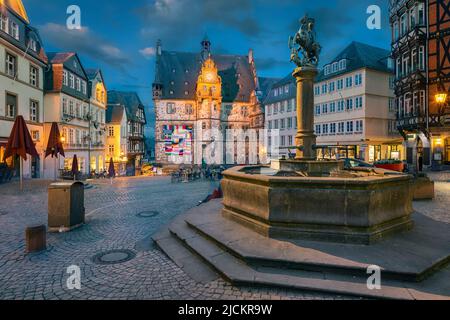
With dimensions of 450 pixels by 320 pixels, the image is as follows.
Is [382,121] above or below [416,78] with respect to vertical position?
below

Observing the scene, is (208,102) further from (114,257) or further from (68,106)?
(114,257)

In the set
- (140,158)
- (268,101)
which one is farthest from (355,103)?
(140,158)

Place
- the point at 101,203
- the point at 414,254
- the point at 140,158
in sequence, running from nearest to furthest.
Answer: the point at 414,254
the point at 101,203
the point at 140,158

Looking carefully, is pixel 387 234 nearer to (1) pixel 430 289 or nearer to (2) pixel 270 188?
(1) pixel 430 289

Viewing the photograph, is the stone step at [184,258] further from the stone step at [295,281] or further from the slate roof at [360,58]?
the slate roof at [360,58]

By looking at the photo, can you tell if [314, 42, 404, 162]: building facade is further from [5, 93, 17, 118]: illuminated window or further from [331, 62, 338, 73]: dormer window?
[5, 93, 17, 118]: illuminated window

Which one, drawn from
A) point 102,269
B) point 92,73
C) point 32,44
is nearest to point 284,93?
point 92,73

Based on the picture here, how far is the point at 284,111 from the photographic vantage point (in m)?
47.0

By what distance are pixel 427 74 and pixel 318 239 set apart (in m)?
28.3

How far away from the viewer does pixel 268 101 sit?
51.5 metres

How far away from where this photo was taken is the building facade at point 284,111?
146 ft

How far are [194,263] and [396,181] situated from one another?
15.5 feet

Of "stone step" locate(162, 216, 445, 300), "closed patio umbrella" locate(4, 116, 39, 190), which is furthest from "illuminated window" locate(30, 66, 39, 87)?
"stone step" locate(162, 216, 445, 300)
